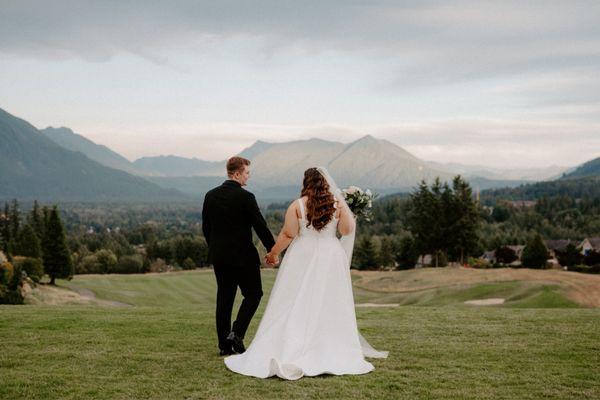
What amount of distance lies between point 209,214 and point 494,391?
201 inches

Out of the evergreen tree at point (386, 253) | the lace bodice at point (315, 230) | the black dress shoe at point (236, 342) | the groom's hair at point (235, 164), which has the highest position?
the groom's hair at point (235, 164)

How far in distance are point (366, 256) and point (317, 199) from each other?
90.9 meters

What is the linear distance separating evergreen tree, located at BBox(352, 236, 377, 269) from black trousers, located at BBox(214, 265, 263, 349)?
89836 millimetres

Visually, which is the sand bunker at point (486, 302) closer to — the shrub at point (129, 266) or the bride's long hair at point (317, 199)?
the bride's long hair at point (317, 199)

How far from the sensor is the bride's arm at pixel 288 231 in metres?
9.34

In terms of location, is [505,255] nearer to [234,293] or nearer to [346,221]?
[346,221]

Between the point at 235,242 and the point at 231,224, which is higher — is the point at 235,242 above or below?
below

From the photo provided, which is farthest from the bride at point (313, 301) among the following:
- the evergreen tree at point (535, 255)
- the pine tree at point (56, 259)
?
the evergreen tree at point (535, 255)

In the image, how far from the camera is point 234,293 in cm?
984

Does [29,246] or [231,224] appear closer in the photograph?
[231,224]

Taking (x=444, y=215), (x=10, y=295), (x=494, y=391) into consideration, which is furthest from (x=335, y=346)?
(x=444, y=215)

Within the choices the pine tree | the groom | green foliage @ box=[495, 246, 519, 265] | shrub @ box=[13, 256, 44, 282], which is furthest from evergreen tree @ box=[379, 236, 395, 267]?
the groom

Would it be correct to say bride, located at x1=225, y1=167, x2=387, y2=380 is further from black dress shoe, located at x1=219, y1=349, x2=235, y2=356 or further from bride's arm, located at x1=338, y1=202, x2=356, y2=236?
black dress shoe, located at x1=219, y1=349, x2=235, y2=356

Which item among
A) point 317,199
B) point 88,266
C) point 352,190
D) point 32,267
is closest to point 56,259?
point 32,267
